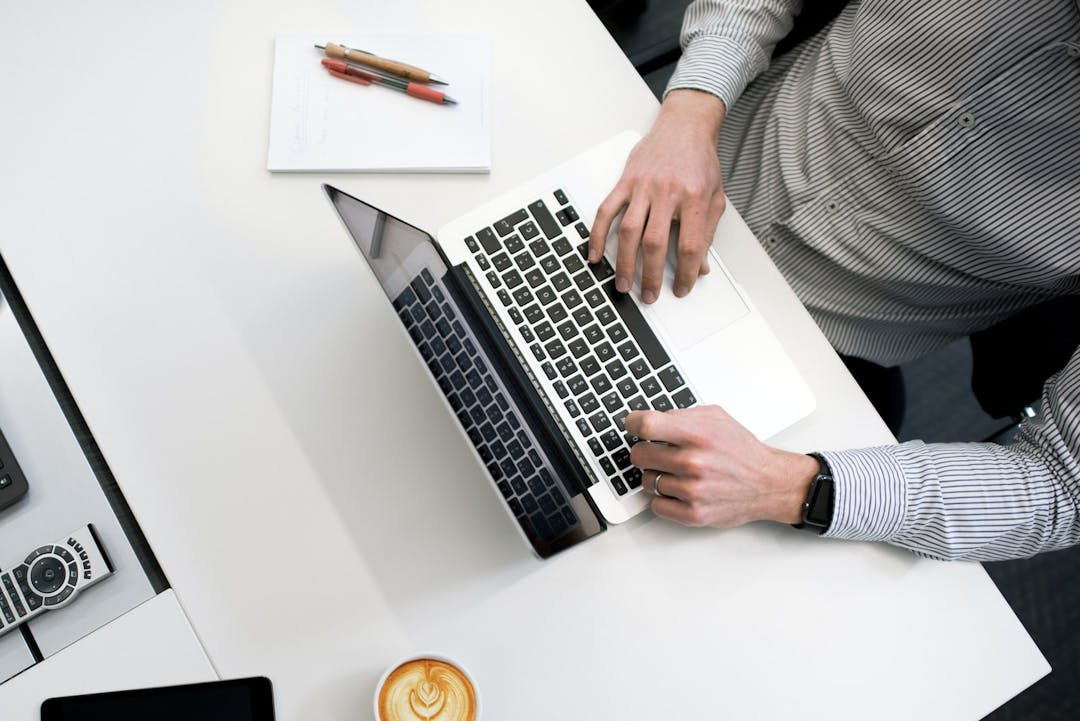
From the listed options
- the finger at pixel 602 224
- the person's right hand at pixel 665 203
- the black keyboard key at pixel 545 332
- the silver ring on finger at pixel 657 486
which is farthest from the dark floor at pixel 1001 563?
the silver ring on finger at pixel 657 486

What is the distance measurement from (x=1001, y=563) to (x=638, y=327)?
1081 mm

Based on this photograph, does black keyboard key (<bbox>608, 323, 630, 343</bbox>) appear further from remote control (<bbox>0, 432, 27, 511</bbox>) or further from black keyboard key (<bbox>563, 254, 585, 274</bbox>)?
remote control (<bbox>0, 432, 27, 511</bbox>)

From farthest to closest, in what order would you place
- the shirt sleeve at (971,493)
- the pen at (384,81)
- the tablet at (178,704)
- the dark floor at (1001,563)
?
the dark floor at (1001,563) → the pen at (384,81) → the shirt sleeve at (971,493) → the tablet at (178,704)

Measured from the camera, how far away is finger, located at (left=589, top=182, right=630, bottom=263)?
0.73 meters

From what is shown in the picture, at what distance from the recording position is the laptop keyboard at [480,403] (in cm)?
63

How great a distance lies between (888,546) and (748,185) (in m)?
0.48

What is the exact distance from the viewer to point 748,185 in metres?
0.97

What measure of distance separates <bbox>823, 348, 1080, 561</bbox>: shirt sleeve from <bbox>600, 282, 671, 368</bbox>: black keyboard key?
0.61 ft

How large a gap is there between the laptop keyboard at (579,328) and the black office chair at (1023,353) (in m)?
0.47

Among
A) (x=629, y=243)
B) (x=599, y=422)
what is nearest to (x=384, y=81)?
(x=629, y=243)

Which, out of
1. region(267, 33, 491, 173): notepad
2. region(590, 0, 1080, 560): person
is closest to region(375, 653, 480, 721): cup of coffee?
region(590, 0, 1080, 560): person

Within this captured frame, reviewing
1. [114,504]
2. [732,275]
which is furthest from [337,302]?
[732,275]

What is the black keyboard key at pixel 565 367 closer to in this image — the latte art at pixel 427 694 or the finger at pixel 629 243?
the finger at pixel 629 243

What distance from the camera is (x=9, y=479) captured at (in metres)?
0.71
